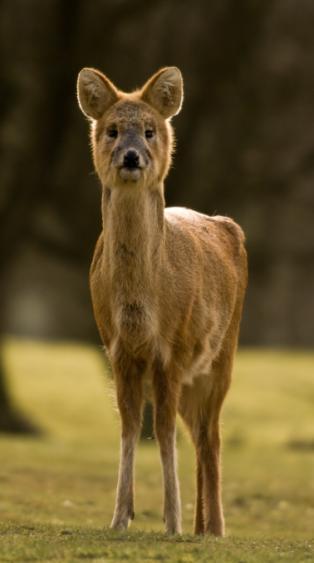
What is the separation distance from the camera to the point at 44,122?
23734 mm

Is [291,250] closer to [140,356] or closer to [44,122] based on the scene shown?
[44,122]

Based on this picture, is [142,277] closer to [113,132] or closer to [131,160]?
[131,160]

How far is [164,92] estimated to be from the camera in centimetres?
1048

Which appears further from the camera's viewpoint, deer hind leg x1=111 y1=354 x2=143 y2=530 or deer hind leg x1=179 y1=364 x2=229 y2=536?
deer hind leg x1=179 y1=364 x2=229 y2=536

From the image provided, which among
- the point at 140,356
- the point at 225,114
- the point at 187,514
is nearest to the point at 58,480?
the point at 187,514

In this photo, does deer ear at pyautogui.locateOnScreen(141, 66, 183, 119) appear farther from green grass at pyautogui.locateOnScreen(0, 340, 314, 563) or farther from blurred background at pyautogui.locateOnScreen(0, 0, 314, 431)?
blurred background at pyautogui.locateOnScreen(0, 0, 314, 431)

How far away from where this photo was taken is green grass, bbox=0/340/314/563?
940 cm

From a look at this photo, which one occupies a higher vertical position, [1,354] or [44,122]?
[44,122]

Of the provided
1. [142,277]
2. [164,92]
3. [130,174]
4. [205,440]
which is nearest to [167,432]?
[142,277]

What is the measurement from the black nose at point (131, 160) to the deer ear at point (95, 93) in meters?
0.72

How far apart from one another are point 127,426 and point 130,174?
Answer: 5.54ft

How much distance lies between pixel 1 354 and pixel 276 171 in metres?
5.42

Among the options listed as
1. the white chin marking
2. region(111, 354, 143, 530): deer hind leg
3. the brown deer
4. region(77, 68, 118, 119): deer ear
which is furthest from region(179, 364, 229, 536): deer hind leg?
region(77, 68, 118, 119): deer ear

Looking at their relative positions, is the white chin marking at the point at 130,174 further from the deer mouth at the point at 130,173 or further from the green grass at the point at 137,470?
the green grass at the point at 137,470
